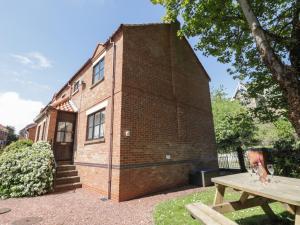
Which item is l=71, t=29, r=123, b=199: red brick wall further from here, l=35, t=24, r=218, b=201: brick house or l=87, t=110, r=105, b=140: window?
l=87, t=110, r=105, b=140: window

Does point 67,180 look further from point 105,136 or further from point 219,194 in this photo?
point 219,194

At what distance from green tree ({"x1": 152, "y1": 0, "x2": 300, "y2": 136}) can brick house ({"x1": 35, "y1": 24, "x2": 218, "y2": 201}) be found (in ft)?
6.49

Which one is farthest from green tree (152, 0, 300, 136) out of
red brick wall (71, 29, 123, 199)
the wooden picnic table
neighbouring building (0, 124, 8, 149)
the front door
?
neighbouring building (0, 124, 8, 149)

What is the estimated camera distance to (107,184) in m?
7.64

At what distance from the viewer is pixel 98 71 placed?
10.8m

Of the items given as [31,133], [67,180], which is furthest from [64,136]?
[31,133]

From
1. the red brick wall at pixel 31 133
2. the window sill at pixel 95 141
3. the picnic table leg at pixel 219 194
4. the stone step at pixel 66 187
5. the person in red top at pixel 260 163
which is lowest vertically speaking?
the stone step at pixel 66 187

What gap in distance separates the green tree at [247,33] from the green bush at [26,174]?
9.90 m

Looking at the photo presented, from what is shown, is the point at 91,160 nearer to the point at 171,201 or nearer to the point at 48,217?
the point at 48,217

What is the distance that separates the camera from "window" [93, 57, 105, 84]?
10347 mm

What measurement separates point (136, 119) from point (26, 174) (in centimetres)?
587

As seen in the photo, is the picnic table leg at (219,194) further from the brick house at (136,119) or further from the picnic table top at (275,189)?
the brick house at (136,119)

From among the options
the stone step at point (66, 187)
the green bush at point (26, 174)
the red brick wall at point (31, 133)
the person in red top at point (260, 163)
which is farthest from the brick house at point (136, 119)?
the red brick wall at point (31, 133)

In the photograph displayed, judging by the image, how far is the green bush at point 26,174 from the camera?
823cm
